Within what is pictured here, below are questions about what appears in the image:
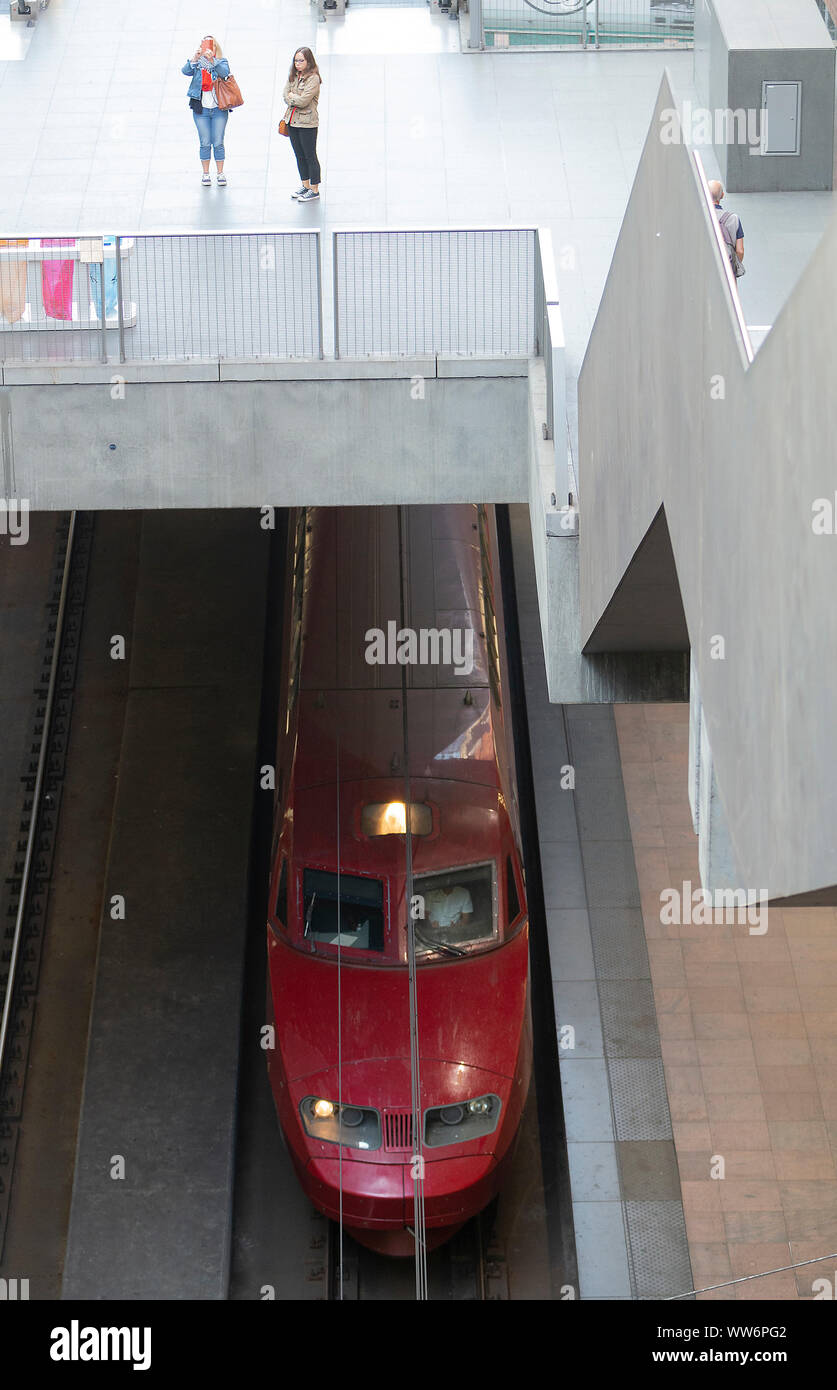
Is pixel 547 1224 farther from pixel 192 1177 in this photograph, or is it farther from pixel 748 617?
pixel 748 617

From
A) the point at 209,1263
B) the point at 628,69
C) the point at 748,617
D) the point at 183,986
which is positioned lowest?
the point at 209,1263

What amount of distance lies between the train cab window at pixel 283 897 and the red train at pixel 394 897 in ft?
0.06

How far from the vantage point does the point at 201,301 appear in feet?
38.4

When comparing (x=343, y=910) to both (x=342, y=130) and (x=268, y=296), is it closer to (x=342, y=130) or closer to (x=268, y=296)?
(x=268, y=296)

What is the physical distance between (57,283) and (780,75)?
566 centimetres

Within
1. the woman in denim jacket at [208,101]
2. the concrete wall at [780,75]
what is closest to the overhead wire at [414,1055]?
the woman in denim jacket at [208,101]

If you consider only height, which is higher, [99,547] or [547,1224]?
[99,547]

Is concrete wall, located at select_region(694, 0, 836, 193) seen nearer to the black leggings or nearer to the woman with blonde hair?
the woman with blonde hair

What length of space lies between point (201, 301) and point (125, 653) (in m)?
9.44

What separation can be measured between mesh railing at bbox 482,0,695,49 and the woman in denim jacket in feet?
14.5

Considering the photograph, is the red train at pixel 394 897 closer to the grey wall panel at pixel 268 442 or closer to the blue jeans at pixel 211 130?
the grey wall panel at pixel 268 442

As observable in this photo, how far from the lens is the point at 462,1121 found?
1249cm

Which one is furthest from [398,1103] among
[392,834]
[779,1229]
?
[779,1229]

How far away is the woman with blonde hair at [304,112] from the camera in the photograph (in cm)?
1390
